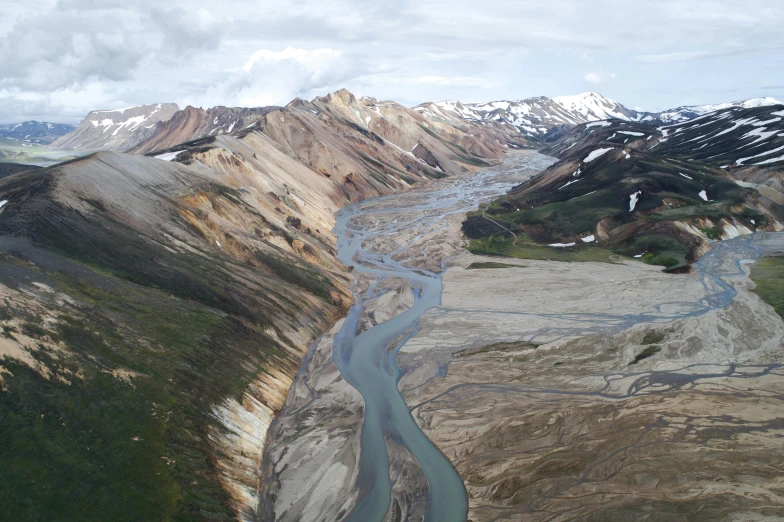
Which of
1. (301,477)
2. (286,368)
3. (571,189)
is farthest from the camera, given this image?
(571,189)

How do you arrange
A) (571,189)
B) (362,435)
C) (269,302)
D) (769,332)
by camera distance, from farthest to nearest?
(571,189) → (269,302) → (769,332) → (362,435)

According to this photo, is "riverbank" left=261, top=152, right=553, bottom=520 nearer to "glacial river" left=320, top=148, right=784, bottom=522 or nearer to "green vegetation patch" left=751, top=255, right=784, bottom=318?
"glacial river" left=320, top=148, right=784, bottom=522

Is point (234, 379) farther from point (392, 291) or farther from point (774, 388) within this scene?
point (774, 388)

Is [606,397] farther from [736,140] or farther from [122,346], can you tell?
[736,140]

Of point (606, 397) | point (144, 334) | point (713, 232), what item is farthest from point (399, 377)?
point (713, 232)

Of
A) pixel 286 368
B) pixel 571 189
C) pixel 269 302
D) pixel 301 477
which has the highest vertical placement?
pixel 571 189

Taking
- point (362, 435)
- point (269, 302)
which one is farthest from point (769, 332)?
point (269, 302)
